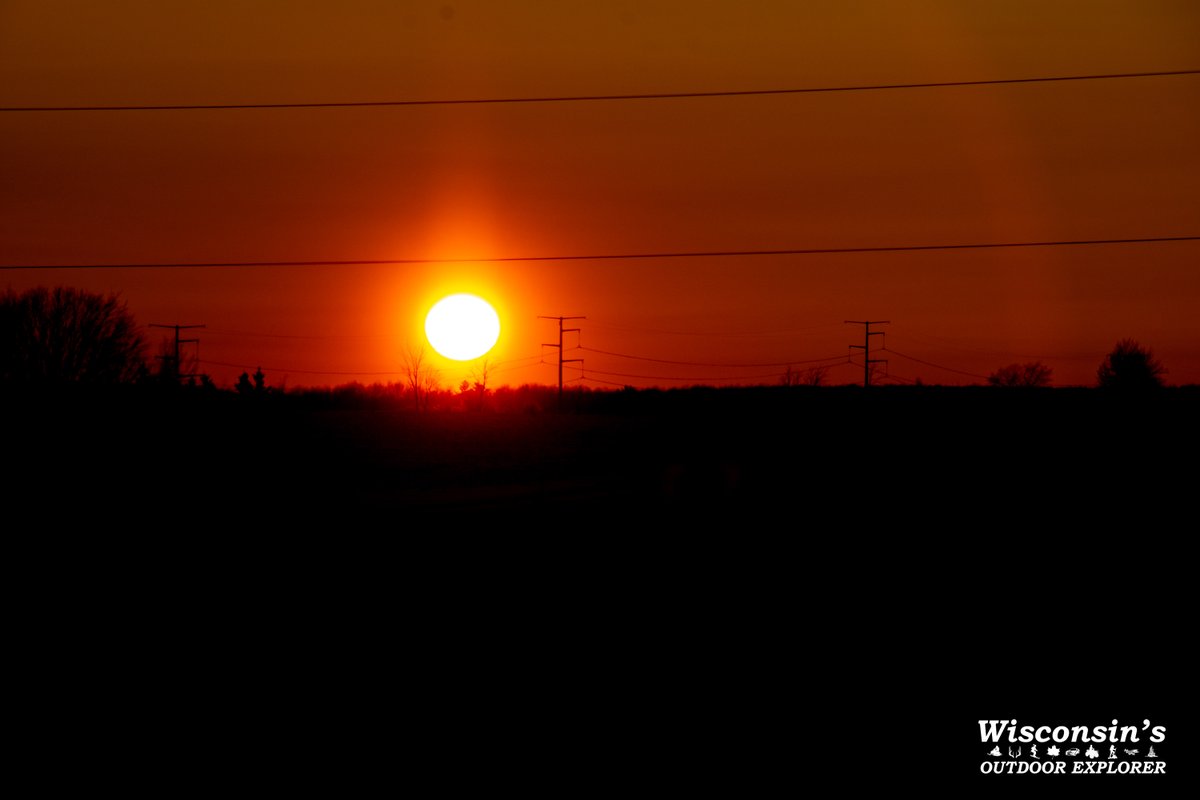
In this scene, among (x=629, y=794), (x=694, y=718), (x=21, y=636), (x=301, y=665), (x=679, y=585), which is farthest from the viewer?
(x=679, y=585)

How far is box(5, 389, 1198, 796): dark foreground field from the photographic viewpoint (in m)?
9.12

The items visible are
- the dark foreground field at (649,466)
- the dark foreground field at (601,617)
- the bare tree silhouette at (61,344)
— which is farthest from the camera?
the bare tree silhouette at (61,344)

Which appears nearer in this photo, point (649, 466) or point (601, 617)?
point (601, 617)

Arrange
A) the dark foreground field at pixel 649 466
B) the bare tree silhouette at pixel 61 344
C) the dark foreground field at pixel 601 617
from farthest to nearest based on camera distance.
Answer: the bare tree silhouette at pixel 61 344 → the dark foreground field at pixel 649 466 → the dark foreground field at pixel 601 617

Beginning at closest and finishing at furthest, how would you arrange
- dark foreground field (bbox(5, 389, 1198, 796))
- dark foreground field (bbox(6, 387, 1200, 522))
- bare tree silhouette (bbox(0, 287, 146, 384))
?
dark foreground field (bbox(5, 389, 1198, 796))
dark foreground field (bbox(6, 387, 1200, 522))
bare tree silhouette (bbox(0, 287, 146, 384))

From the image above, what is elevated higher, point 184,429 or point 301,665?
point 184,429

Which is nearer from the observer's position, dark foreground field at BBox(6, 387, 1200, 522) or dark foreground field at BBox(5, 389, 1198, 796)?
dark foreground field at BBox(5, 389, 1198, 796)

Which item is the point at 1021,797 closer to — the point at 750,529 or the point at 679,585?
the point at 679,585

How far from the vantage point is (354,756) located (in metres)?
8.91

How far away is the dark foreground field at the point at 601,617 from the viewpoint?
9117mm

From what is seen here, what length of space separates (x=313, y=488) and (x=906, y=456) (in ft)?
70.2

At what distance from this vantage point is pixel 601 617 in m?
14.1

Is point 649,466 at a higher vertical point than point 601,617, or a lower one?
higher

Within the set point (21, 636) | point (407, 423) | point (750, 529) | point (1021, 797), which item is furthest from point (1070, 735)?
point (407, 423)
